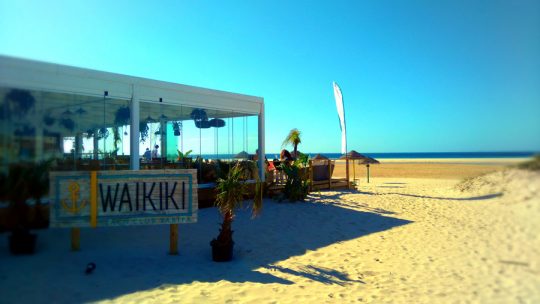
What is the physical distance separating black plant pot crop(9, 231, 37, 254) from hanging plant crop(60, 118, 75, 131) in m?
2.33

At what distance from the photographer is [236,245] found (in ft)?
20.6

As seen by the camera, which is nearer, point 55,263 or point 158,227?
point 55,263

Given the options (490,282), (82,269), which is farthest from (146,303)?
(490,282)

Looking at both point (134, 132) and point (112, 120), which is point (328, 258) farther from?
point (112, 120)

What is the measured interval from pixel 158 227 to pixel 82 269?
279 centimetres

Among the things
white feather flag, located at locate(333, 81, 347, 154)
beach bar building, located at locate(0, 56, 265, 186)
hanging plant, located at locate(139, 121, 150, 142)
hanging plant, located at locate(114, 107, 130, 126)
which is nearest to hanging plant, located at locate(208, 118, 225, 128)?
beach bar building, located at locate(0, 56, 265, 186)

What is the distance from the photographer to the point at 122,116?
845 cm

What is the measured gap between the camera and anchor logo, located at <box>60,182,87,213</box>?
477 centimetres

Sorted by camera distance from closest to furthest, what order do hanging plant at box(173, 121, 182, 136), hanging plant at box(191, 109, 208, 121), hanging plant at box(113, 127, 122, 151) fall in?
hanging plant at box(113, 127, 122, 151) → hanging plant at box(191, 109, 208, 121) → hanging plant at box(173, 121, 182, 136)

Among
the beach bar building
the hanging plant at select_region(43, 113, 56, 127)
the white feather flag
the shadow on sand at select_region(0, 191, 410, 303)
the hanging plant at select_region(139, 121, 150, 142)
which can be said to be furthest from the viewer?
the white feather flag

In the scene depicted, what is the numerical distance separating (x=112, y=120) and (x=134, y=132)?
0.71 metres

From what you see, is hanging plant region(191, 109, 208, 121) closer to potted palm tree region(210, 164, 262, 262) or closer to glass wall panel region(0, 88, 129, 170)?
glass wall panel region(0, 88, 129, 170)

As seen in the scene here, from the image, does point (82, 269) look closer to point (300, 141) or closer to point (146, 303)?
point (146, 303)

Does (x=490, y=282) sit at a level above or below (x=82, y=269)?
above
